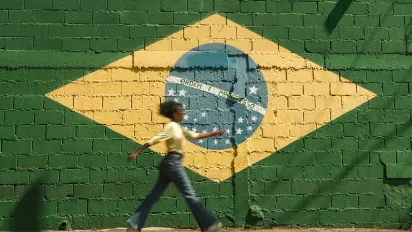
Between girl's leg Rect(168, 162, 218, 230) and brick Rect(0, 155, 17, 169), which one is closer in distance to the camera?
girl's leg Rect(168, 162, 218, 230)

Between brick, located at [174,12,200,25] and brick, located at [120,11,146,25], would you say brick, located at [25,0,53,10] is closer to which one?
brick, located at [120,11,146,25]

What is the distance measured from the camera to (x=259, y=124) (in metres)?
6.11

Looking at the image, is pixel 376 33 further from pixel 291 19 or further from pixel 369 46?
pixel 291 19

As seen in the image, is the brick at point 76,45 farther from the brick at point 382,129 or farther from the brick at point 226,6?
the brick at point 382,129

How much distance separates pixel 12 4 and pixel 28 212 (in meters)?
2.45

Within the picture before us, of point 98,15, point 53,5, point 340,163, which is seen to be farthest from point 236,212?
point 53,5

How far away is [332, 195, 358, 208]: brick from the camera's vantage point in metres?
6.14

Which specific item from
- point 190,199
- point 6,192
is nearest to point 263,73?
point 190,199

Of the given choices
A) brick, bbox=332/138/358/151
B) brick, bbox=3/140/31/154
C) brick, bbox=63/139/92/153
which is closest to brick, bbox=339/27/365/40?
brick, bbox=332/138/358/151

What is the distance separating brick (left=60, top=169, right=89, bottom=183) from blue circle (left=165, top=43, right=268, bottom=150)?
1.28 metres

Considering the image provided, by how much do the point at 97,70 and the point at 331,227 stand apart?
337 centimetres

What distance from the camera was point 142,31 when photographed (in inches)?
240

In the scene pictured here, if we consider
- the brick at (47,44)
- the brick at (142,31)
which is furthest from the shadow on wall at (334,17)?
the brick at (47,44)

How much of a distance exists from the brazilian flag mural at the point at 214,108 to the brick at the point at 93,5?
0.02 m
